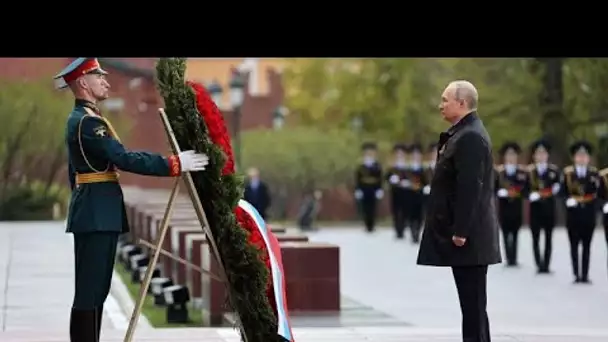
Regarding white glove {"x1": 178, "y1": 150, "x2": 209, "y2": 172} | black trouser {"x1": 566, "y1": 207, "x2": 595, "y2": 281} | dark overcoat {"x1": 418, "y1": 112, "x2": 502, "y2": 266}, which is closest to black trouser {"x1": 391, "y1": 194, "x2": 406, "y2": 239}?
black trouser {"x1": 566, "y1": 207, "x2": 595, "y2": 281}

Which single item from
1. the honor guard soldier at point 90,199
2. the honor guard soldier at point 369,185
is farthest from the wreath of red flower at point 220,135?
the honor guard soldier at point 369,185

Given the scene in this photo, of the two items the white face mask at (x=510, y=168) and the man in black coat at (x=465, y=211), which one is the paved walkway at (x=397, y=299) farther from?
the man in black coat at (x=465, y=211)

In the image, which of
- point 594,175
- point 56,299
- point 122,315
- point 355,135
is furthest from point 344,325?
point 355,135

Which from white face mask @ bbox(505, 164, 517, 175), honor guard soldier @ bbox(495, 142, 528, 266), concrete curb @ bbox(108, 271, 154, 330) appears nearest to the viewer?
concrete curb @ bbox(108, 271, 154, 330)

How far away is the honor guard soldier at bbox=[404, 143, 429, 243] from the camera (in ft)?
83.1

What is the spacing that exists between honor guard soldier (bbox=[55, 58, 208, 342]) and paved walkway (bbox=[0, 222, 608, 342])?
198 cm

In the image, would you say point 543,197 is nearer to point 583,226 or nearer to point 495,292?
point 583,226

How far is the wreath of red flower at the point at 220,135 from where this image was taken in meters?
8.30

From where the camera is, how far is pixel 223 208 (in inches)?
325

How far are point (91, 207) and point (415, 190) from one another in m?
17.7

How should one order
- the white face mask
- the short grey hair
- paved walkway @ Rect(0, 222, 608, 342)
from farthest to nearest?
the white face mask, paved walkway @ Rect(0, 222, 608, 342), the short grey hair

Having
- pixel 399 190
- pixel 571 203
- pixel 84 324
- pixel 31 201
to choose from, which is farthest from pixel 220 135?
pixel 31 201

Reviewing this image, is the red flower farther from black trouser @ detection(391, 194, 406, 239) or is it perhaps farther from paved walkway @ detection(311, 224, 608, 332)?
black trouser @ detection(391, 194, 406, 239)
